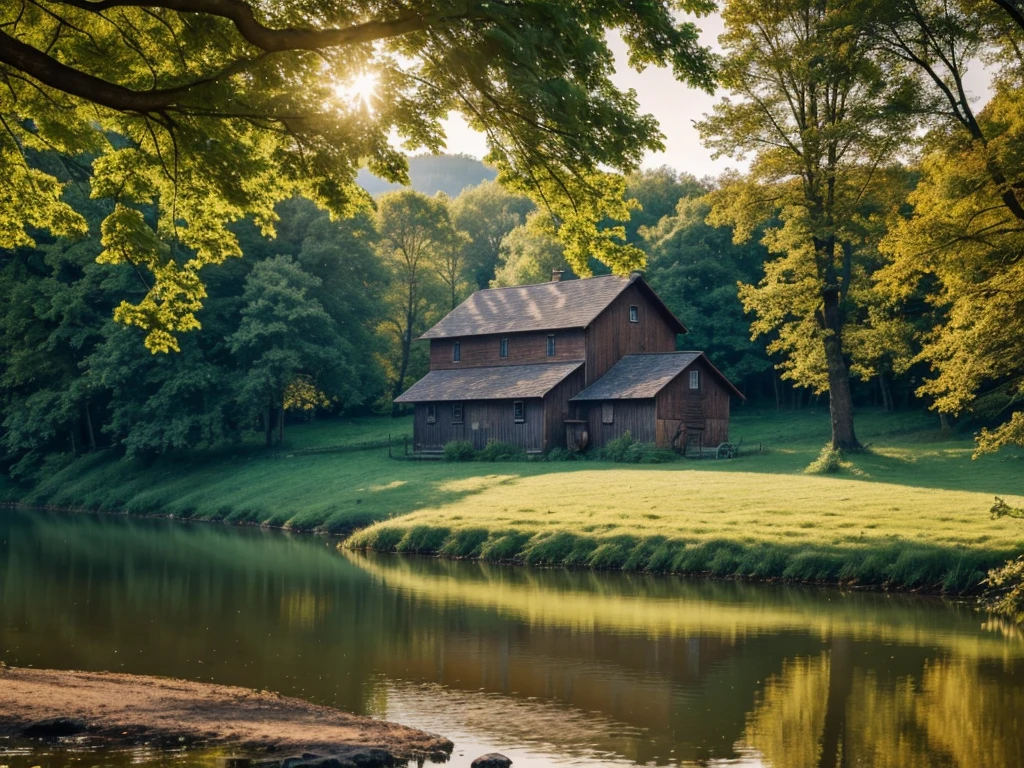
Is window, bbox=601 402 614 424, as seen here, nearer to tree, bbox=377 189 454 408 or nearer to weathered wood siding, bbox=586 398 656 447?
weathered wood siding, bbox=586 398 656 447

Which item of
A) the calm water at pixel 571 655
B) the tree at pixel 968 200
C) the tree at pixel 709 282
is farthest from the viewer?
the tree at pixel 709 282

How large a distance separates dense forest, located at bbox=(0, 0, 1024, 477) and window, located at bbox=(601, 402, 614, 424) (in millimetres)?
8194

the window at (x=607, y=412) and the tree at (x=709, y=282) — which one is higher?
the tree at (x=709, y=282)

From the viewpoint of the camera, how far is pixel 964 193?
2552 centimetres

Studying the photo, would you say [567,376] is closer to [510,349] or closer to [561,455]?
[561,455]

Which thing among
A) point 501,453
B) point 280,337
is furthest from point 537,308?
point 280,337

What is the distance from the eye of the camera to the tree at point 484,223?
338ft

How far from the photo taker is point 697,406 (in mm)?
53000

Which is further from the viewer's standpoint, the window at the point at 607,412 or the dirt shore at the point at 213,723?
the window at the point at 607,412

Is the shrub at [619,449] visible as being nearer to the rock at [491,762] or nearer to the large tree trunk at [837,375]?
the large tree trunk at [837,375]

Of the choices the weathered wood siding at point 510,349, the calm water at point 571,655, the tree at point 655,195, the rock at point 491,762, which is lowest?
the calm water at point 571,655

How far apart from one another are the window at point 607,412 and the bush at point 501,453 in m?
4.32

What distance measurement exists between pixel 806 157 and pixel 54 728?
32804 mm

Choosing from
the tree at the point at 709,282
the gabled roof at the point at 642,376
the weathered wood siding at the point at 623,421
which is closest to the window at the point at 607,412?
the weathered wood siding at the point at 623,421
